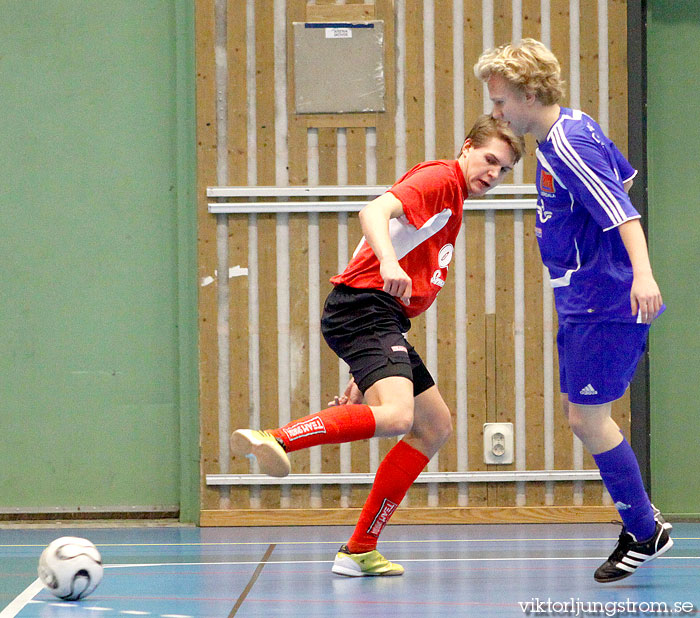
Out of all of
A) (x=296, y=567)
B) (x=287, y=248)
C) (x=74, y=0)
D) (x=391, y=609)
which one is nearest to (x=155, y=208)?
(x=287, y=248)

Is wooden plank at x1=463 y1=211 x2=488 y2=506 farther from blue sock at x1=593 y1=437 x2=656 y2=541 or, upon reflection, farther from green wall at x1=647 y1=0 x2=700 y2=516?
blue sock at x1=593 y1=437 x2=656 y2=541

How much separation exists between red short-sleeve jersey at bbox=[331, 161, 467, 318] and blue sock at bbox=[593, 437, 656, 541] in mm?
841

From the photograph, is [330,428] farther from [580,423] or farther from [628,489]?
[628,489]

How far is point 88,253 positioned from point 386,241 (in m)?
2.70

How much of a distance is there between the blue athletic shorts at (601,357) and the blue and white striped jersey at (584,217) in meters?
0.04

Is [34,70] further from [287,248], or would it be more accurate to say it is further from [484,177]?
[484,177]

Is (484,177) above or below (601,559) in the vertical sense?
above

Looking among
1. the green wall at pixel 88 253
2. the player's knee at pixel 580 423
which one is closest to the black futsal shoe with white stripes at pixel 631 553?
the player's knee at pixel 580 423

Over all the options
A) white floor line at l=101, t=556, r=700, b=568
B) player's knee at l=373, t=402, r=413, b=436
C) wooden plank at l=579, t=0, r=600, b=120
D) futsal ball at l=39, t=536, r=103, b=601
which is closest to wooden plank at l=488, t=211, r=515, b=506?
wooden plank at l=579, t=0, r=600, b=120

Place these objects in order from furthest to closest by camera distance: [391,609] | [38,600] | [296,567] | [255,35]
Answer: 1. [255,35]
2. [296,567]
3. [38,600]
4. [391,609]

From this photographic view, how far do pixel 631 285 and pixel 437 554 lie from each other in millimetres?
1653

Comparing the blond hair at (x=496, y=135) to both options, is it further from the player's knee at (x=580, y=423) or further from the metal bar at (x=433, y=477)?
the metal bar at (x=433, y=477)

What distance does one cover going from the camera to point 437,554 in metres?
4.26

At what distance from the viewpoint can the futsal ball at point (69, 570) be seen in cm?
325
